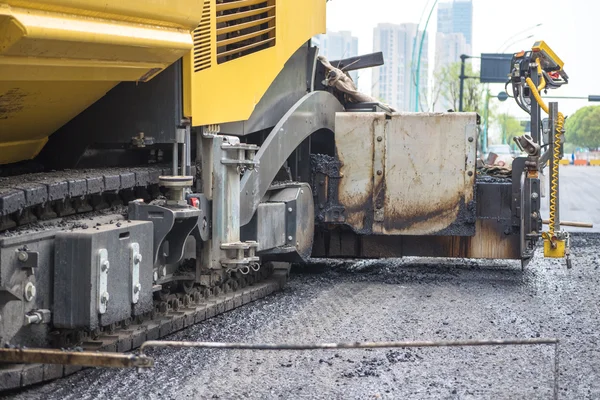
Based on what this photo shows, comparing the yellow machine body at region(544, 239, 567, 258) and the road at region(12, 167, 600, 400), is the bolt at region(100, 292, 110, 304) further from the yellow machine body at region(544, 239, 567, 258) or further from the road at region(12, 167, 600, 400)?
the yellow machine body at region(544, 239, 567, 258)

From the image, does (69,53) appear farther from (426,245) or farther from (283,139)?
(426,245)

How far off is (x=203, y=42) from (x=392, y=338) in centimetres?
241

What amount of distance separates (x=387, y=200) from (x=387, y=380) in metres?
4.50

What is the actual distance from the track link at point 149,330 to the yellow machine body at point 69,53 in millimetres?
1271

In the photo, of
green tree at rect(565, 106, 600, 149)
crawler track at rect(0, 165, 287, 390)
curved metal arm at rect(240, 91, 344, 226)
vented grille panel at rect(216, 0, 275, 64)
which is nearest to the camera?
crawler track at rect(0, 165, 287, 390)

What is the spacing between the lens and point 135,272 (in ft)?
19.0

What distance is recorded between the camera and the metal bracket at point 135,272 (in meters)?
5.74

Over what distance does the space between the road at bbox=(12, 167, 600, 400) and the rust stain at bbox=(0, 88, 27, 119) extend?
4.76 ft

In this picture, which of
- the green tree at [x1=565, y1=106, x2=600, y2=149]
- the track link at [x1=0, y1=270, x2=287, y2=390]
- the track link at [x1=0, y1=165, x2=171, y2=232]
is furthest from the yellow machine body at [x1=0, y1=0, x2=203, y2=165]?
the green tree at [x1=565, y1=106, x2=600, y2=149]

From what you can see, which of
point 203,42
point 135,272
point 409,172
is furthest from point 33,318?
point 409,172

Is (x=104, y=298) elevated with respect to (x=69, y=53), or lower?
lower

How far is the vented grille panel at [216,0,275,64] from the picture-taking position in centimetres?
739

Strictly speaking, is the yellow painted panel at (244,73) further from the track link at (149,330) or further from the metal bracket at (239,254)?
the track link at (149,330)

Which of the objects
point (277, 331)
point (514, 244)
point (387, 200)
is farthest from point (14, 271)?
point (514, 244)
